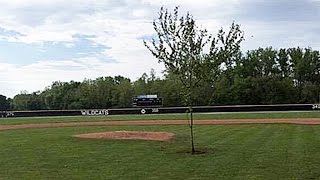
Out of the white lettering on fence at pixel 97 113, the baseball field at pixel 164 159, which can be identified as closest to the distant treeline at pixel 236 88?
the white lettering on fence at pixel 97 113

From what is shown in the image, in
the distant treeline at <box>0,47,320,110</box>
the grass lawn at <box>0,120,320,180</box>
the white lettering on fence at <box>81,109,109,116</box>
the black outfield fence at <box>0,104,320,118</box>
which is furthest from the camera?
the distant treeline at <box>0,47,320,110</box>

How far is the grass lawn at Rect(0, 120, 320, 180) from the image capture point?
43.9 ft

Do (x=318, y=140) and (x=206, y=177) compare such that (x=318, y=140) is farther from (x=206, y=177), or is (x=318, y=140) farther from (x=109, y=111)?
(x=109, y=111)

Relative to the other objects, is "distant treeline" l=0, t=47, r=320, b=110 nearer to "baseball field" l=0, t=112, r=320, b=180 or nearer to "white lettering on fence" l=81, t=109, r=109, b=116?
"white lettering on fence" l=81, t=109, r=109, b=116

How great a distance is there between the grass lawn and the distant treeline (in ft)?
202

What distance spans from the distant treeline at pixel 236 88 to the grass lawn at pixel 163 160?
202 ft

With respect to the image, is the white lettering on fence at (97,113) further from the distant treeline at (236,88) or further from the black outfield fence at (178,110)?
the distant treeline at (236,88)

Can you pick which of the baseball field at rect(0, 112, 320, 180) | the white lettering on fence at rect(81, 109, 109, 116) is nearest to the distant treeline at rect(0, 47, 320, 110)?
the white lettering on fence at rect(81, 109, 109, 116)

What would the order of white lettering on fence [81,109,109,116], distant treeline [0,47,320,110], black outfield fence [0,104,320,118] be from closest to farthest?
black outfield fence [0,104,320,118] → white lettering on fence [81,109,109,116] → distant treeline [0,47,320,110]

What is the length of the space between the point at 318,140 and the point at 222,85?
2767 inches

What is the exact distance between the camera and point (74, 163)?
15938 millimetres

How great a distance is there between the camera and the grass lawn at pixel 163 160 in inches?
526

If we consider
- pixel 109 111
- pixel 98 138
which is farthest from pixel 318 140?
pixel 109 111

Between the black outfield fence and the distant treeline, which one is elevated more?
the distant treeline
